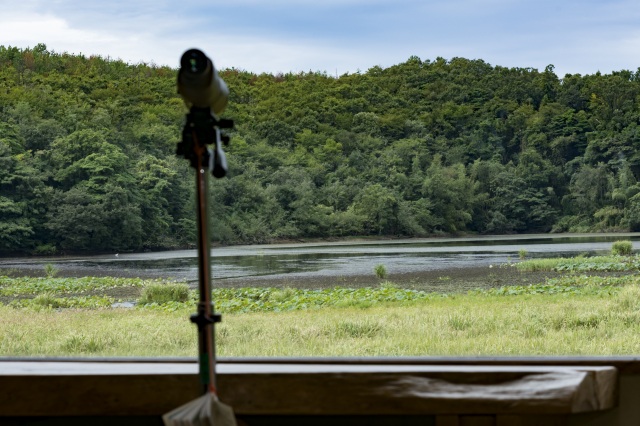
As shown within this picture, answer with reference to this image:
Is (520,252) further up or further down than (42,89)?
further down

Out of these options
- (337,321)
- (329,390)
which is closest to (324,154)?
(337,321)

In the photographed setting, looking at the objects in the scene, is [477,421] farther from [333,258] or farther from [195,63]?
[333,258]

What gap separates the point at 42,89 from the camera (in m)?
6.44

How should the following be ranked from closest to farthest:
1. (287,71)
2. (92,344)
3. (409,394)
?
(409,394) < (92,344) < (287,71)

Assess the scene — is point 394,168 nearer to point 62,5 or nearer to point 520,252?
point 520,252

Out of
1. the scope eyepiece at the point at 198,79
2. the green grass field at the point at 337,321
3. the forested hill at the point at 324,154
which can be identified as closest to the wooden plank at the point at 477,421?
the scope eyepiece at the point at 198,79

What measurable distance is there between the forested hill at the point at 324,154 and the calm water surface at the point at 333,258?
0.62 feet

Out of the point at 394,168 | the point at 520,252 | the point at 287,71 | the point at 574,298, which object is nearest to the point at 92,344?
the point at 287,71

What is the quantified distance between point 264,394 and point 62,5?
8.91 feet

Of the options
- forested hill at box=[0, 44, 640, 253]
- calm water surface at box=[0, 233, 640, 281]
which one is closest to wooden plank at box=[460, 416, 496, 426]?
forested hill at box=[0, 44, 640, 253]

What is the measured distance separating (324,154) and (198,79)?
619cm

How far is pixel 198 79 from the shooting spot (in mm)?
898

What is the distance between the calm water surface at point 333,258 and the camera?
24.0 ft

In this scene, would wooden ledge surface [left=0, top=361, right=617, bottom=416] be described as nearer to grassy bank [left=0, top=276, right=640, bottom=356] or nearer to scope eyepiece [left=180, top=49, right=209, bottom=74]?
scope eyepiece [left=180, top=49, right=209, bottom=74]
